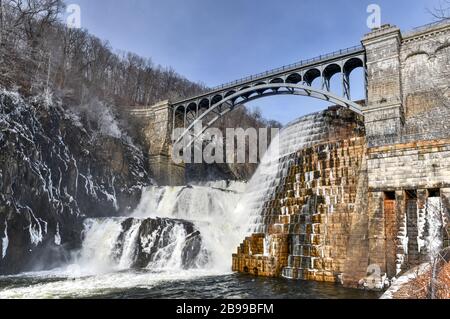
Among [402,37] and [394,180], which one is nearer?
[394,180]

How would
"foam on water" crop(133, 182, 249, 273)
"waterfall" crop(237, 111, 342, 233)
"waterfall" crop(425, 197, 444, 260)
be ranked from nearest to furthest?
"waterfall" crop(425, 197, 444, 260) < "waterfall" crop(237, 111, 342, 233) < "foam on water" crop(133, 182, 249, 273)

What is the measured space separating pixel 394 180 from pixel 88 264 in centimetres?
1402

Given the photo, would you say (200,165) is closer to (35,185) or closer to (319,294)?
(35,185)

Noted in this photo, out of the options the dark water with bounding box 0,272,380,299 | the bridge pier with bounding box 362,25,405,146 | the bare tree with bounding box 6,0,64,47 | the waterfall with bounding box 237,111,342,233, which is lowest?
the dark water with bounding box 0,272,380,299

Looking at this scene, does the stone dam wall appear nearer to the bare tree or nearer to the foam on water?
the foam on water

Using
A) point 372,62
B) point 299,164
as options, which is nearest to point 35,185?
point 299,164

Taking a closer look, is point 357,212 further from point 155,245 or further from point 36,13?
point 36,13

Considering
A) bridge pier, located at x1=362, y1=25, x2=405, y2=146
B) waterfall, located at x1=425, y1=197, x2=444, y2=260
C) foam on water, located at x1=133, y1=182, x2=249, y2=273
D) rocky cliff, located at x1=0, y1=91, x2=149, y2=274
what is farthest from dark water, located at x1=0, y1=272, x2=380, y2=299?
bridge pier, located at x1=362, y1=25, x2=405, y2=146

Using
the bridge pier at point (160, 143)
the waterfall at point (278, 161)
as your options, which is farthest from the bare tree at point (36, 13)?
the waterfall at point (278, 161)

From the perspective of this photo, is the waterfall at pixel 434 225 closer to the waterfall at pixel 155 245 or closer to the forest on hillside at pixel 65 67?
the waterfall at pixel 155 245

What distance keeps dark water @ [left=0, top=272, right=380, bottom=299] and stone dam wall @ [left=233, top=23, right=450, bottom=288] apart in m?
1.00

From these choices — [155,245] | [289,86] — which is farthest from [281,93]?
[155,245]

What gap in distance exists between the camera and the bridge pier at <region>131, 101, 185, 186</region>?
3158cm

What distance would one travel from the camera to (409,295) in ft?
18.8
